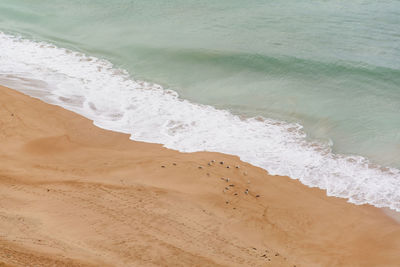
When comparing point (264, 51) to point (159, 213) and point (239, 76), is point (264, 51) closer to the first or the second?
point (239, 76)

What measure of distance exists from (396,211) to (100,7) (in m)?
17.7

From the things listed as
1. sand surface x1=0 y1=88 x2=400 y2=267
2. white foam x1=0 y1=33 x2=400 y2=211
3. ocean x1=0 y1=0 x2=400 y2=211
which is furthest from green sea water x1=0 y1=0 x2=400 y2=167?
sand surface x1=0 y1=88 x2=400 y2=267

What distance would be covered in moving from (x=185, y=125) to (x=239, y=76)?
4219 mm

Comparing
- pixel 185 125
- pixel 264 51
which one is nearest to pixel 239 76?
pixel 264 51

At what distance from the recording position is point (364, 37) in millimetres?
17656

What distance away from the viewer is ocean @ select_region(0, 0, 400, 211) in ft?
38.4

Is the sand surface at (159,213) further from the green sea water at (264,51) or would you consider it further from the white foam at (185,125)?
the green sea water at (264,51)

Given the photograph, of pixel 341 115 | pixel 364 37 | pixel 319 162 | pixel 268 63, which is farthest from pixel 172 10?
pixel 319 162

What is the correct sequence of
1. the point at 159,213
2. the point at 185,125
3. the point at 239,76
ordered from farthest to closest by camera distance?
the point at 239,76 → the point at 185,125 → the point at 159,213

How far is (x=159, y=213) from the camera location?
870 centimetres

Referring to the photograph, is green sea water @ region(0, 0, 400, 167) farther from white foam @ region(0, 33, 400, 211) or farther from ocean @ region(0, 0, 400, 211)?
white foam @ region(0, 33, 400, 211)

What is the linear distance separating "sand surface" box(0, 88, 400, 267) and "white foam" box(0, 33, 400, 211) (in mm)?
594

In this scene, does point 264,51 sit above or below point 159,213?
above

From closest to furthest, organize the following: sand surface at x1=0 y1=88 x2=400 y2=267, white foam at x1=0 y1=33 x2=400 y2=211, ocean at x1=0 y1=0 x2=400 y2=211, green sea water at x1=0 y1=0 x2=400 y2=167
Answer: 1. sand surface at x1=0 y1=88 x2=400 y2=267
2. white foam at x1=0 y1=33 x2=400 y2=211
3. ocean at x1=0 y1=0 x2=400 y2=211
4. green sea water at x1=0 y1=0 x2=400 y2=167
